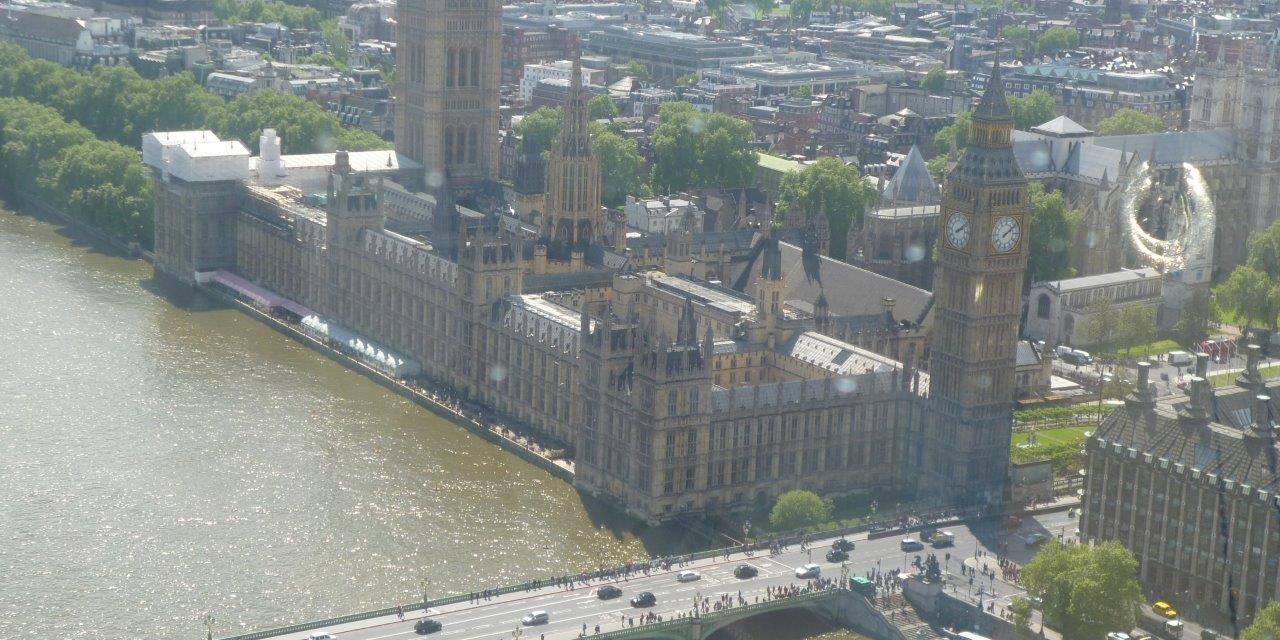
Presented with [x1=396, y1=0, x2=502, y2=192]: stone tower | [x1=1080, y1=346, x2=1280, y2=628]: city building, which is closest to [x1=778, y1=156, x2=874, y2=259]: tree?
[x1=396, y1=0, x2=502, y2=192]: stone tower

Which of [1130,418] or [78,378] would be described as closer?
[1130,418]

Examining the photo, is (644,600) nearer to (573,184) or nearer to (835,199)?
(573,184)

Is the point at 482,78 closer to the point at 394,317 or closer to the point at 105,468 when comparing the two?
the point at 394,317

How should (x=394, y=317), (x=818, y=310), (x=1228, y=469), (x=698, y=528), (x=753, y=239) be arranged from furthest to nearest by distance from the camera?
(x=753, y=239) → (x=394, y=317) → (x=818, y=310) → (x=698, y=528) → (x=1228, y=469)

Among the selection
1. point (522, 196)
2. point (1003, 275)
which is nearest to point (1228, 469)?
point (1003, 275)

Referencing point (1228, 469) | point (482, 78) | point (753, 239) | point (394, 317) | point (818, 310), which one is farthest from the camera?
point (482, 78)

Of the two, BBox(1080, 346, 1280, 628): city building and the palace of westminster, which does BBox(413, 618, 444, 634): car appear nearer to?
the palace of westminster

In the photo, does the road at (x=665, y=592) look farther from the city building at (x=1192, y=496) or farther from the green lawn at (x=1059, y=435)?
the green lawn at (x=1059, y=435)

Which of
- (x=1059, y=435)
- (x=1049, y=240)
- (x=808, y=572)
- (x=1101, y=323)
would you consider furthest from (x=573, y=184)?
(x=808, y=572)
